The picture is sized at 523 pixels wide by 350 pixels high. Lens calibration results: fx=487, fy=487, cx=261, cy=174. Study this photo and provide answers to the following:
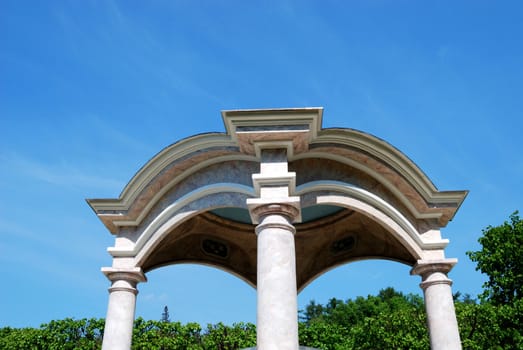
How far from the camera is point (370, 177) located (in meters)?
12.7

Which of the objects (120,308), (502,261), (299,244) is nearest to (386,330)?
(502,261)

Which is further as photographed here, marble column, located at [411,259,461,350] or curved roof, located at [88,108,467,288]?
marble column, located at [411,259,461,350]

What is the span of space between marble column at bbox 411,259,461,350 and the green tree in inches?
862

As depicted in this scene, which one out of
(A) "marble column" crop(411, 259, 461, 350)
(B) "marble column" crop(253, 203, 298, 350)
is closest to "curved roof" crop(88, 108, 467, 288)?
(A) "marble column" crop(411, 259, 461, 350)

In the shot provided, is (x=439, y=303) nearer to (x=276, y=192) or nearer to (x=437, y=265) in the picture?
(x=437, y=265)

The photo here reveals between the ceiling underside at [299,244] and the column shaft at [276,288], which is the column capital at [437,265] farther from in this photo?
the column shaft at [276,288]

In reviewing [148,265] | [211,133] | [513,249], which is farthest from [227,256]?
[513,249]

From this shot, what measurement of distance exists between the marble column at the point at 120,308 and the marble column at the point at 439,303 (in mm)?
7758

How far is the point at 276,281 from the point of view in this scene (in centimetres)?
992

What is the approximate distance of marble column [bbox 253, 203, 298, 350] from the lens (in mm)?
9492

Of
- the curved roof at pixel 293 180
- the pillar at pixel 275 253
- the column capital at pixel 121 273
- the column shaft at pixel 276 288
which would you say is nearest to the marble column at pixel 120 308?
the column capital at pixel 121 273

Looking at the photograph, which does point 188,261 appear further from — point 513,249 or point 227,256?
point 513,249

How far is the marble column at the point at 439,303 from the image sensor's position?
12219 millimetres

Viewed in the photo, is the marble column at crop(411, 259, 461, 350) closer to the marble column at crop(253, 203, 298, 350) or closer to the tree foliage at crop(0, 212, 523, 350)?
the marble column at crop(253, 203, 298, 350)
